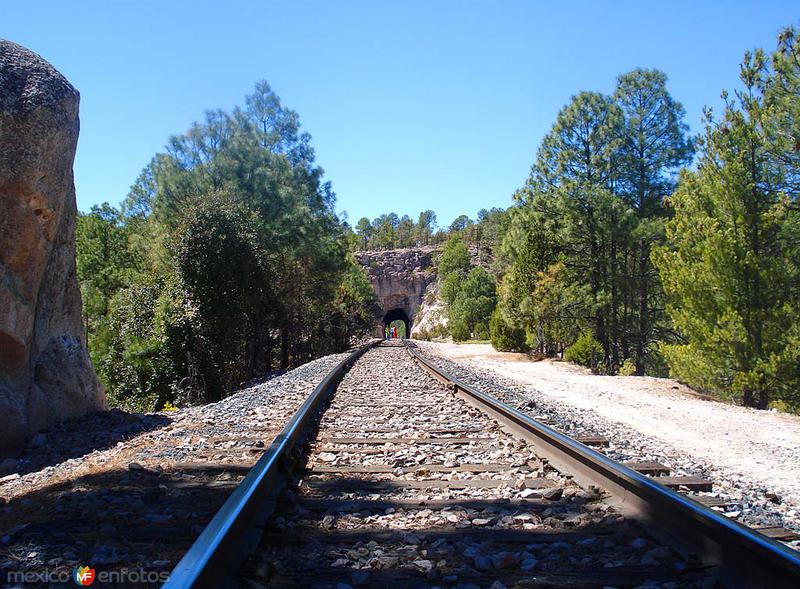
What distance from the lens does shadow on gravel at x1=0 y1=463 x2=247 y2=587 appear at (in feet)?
9.55

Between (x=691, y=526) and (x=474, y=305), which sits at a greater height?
(x=474, y=305)

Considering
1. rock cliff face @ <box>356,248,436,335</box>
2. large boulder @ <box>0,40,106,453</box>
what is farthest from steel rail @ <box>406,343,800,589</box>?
rock cliff face @ <box>356,248,436,335</box>

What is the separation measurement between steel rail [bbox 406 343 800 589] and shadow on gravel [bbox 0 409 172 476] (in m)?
5.24

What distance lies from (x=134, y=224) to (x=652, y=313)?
27293 millimetres

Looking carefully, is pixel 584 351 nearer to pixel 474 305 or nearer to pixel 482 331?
pixel 482 331

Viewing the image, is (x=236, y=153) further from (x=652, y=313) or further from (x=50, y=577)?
(x=50, y=577)

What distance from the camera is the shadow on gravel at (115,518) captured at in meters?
2.91

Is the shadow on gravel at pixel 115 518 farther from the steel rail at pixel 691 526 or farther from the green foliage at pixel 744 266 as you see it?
the green foliage at pixel 744 266

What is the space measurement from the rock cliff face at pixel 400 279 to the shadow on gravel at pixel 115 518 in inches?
3735

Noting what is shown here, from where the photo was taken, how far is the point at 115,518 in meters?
3.53

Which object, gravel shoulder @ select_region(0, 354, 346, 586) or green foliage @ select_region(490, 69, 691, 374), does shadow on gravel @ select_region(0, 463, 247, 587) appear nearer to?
gravel shoulder @ select_region(0, 354, 346, 586)

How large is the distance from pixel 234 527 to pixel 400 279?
99055 mm

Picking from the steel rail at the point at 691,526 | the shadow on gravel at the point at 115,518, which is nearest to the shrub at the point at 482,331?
the steel rail at the point at 691,526

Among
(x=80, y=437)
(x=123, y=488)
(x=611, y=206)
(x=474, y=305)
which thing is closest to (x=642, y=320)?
(x=611, y=206)
